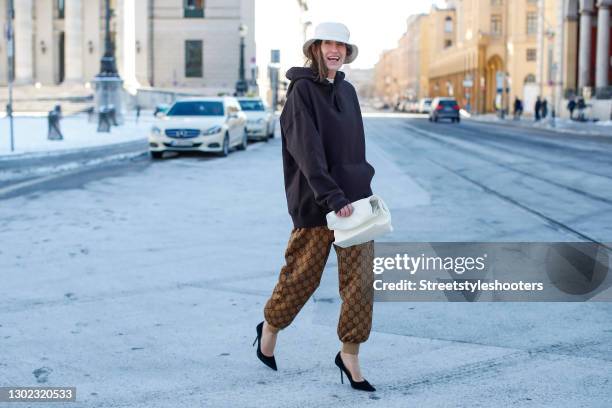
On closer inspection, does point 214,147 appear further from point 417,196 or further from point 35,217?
point 35,217

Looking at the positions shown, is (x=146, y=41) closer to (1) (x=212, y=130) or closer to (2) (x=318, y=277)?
(1) (x=212, y=130)

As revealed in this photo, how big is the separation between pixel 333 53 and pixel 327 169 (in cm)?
57

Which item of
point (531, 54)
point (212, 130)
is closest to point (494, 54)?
point (531, 54)

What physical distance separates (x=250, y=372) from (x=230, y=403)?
526 millimetres

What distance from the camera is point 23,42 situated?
61844mm

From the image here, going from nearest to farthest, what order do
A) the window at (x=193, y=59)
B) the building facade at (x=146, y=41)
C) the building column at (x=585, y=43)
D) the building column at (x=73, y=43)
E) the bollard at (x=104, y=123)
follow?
the bollard at (x=104, y=123) → the building column at (x=585, y=43) → the building column at (x=73, y=43) → the building facade at (x=146, y=41) → the window at (x=193, y=59)

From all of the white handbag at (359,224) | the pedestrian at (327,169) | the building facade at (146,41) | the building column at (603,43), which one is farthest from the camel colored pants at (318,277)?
the building facade at (146,41)

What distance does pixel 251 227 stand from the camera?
10141mm

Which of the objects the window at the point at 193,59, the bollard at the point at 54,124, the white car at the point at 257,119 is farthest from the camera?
the window at the point at 193,59

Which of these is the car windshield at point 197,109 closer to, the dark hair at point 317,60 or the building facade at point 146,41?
the dark hair at point 317,60

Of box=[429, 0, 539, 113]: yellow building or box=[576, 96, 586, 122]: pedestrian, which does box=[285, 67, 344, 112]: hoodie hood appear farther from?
box=[429, 0, 539, 113]: yellow building

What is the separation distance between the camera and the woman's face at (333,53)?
4.45 metres

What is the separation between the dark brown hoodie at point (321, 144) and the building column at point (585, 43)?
183 feet

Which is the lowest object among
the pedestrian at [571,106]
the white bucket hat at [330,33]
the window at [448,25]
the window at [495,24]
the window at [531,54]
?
the white bucket hat at [330,33]
